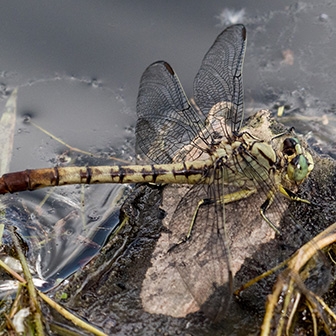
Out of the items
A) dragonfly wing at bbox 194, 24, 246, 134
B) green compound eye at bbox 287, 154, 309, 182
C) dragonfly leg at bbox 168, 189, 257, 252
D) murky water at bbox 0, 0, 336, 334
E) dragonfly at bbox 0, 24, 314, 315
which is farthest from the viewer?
murky water at bbox 0, 0, 336, 334

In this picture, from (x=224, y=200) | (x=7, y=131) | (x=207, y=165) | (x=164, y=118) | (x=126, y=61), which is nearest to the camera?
(x=224, y=200)

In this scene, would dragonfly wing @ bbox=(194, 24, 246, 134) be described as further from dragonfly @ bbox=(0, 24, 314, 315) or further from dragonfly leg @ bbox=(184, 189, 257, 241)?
dragonfly leg @ bbox=(184, 189, 257, 241)

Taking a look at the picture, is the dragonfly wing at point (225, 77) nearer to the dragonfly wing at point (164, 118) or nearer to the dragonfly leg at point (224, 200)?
the dragonfly wing at point (164, 118)

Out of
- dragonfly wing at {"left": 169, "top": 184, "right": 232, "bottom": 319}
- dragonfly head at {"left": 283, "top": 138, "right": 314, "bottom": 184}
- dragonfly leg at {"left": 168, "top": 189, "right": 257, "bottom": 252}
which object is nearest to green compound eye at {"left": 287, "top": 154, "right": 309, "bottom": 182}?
dragonfly head at {"left": 283, "top": 138, "right": 314, "bottom": 184}

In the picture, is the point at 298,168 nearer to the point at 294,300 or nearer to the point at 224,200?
the point at 224,200

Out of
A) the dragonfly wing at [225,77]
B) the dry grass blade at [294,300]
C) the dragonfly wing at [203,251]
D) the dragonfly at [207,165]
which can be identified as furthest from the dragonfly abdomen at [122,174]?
the dry grass blade at [294,300]

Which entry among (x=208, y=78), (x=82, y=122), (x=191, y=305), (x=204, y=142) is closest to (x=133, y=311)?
(x=191, y=305)

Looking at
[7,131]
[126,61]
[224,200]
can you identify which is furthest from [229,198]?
[126,61]
